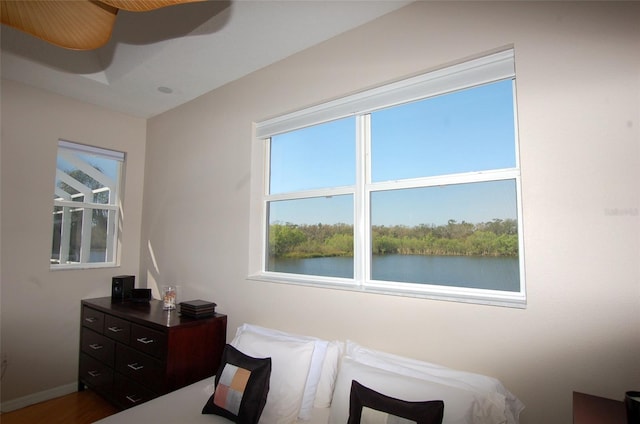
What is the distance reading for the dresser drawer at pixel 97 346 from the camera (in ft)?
9.07

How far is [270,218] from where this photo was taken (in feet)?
9.05

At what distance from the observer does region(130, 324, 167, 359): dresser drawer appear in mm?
2283

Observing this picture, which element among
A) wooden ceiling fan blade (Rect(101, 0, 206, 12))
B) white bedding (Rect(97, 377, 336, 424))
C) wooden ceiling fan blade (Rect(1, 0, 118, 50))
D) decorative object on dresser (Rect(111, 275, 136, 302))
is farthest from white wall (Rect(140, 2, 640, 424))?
decorative object on dresser (Rect(111, 275, 136, 302))

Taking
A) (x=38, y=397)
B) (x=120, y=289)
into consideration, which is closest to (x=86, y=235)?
(x=120, y=289)

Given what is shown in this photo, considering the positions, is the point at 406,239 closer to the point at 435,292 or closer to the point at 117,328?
the point at 435,292

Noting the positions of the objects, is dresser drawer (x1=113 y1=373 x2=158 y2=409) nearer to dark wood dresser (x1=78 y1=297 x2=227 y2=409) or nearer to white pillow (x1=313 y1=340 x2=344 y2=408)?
dark wood dresser (x1=78 y1=297 x2=227 y2=409)

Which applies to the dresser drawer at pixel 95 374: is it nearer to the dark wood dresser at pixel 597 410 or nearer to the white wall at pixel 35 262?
the white wall at pixel 35 262

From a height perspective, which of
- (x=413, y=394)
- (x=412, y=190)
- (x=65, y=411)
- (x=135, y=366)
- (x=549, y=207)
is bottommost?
(x=65, y=411)

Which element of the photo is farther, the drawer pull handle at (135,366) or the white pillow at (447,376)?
the drawer pull handle at (135,366)

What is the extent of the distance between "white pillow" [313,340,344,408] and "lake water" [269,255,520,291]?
503mm

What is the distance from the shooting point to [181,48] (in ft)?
7.79

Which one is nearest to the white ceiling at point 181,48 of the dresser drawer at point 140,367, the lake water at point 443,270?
the lake water at point 443,270

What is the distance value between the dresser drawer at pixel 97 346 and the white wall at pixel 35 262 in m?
0.17

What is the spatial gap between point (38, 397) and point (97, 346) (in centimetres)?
69
